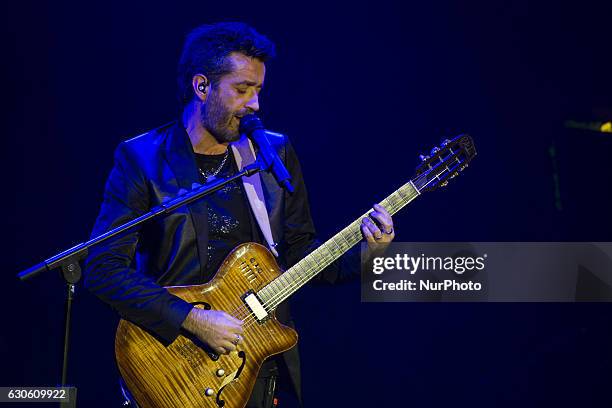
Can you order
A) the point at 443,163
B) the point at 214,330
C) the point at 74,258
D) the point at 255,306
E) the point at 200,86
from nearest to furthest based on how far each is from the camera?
1. the point at 74,258
2. the point at 214,330
3. the point at 255,306
4. the point at 200,86
5. the point at 443,163

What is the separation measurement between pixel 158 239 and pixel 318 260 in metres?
0.58

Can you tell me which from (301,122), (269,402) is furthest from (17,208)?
(269,402)

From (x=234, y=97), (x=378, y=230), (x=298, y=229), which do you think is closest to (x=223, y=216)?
(x=298, y=229)

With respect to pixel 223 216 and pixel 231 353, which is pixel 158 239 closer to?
pixel 223 216

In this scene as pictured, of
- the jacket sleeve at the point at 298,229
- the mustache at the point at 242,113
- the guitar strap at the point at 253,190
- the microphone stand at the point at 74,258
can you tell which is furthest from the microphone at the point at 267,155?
the jacket sleeve at the point at 298,229

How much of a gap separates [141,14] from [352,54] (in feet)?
3.49

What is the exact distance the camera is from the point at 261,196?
9.19 ft

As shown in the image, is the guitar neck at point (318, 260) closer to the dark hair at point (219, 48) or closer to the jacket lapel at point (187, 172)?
the jacket lapel at point (187, 172)

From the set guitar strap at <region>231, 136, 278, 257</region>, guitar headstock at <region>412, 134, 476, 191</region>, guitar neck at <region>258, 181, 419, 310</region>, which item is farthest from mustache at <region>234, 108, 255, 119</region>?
guitar headstock at <region>412, 134, 476, 191</region>

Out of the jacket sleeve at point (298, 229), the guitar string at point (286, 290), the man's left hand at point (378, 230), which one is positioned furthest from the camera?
the jacket sleeve at point (298, 229)

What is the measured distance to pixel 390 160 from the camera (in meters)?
3.77

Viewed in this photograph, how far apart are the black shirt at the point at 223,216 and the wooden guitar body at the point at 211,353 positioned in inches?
4.2

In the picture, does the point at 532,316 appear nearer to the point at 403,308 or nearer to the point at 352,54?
the point at 403,308

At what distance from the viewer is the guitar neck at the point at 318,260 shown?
2658mm
